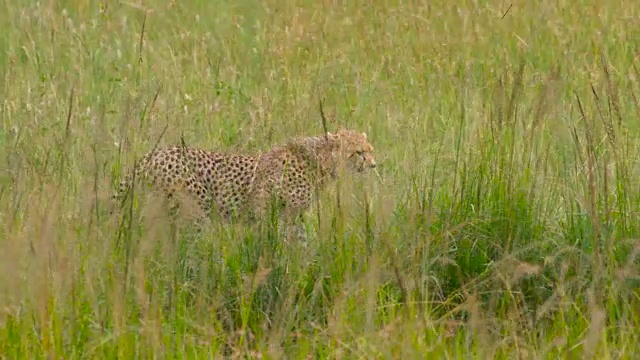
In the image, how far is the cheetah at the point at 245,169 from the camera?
18.2 ft

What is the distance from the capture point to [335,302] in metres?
4.00

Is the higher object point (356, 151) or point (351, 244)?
point (356, 151)

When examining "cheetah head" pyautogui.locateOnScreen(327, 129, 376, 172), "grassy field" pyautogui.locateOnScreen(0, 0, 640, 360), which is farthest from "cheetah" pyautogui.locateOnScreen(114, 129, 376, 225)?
"grassy field" pyautogui.locateOnScreen(0, 0, 640, 360)

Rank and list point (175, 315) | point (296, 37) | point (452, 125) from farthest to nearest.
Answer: point (296, 37)
point (452, 125)
point (175, 315)

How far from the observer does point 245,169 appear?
5.71 m

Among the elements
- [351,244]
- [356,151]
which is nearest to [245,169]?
[356,151]

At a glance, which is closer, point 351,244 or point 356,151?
point 351,244

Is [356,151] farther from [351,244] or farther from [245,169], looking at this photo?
[351,244]

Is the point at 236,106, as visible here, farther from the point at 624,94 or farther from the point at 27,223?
the point at 27,223

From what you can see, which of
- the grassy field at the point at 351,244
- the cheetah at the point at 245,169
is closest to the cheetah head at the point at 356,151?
the cheetah at the point at 245,169

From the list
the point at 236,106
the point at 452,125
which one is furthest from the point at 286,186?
the point at 236,106

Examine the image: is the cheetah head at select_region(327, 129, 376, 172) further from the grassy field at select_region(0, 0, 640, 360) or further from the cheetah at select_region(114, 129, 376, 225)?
the grassy field at select_region(0, 0, 640, 360)

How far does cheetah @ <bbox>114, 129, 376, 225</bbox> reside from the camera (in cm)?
555

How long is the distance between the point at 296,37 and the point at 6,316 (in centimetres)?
445
